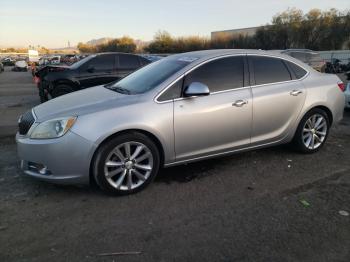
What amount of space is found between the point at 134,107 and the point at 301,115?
2.59m

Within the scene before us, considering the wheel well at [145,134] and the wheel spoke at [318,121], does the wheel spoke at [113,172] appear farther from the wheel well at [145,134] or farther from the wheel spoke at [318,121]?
the wheel spoke at [318,121]

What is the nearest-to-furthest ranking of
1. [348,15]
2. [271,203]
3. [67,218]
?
[67,218]
[271,203]
[348,15]

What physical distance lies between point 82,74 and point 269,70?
651 centimetres

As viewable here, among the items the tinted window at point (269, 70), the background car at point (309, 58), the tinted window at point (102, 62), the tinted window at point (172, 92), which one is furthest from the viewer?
the background car at point (309, 58)

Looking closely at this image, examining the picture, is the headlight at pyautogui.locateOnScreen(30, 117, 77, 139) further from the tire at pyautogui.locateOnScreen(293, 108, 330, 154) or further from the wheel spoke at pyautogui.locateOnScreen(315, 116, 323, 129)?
the wheel spoke at pyautogui.locateOnScreen(315, 116, 323, 129)

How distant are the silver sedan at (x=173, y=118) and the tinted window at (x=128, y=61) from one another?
548cm

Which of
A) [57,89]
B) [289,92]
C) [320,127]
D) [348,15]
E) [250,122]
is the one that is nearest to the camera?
[250,122]

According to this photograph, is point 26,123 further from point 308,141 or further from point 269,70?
point 308,141

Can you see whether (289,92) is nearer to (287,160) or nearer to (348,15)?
(287,160)

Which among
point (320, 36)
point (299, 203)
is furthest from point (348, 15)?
point (299, 203)

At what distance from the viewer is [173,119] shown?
405 centimetres

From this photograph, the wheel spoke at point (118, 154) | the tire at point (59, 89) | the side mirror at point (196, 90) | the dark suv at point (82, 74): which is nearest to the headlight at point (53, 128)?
the wheel spoke at point (118, 154)

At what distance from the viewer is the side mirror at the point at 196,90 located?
13.5 ft

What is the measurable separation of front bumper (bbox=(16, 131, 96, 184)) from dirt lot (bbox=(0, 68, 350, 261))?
11.7 inches
